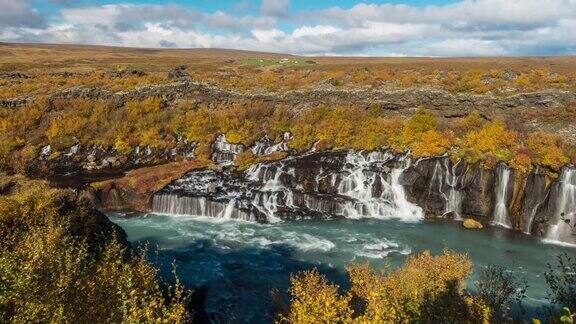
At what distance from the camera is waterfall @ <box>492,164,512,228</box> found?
4603 cm

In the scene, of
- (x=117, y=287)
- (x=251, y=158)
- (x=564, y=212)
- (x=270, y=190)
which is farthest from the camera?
(x=251, y=158)

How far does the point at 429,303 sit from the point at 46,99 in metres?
71.8

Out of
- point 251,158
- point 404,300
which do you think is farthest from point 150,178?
point 404,300

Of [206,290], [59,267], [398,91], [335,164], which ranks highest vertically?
[398,91]

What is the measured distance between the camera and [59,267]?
1733cm

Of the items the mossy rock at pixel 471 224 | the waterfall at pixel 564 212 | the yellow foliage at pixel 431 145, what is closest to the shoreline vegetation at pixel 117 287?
the mossy rock at pixel 471 224

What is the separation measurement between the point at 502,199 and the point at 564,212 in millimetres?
5563

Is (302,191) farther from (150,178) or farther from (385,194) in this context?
(150,178)

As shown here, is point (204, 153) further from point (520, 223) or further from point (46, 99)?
point (520, 223)

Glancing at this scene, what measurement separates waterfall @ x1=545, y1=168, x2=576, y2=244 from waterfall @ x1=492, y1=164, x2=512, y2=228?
12.8 ft

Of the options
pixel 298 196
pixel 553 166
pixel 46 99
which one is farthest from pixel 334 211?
pixel 46 99

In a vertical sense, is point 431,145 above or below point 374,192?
above

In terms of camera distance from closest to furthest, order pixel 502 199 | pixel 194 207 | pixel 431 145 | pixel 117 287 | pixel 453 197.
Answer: pixel 117 287, pixel 502 199, pixel 194 207, pixel 453 197, pixel 431 145

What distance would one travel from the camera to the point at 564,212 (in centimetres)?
4312
